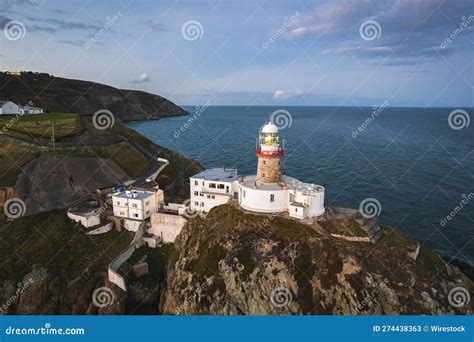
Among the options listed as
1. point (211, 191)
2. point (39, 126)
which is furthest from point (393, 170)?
point (39, 126)

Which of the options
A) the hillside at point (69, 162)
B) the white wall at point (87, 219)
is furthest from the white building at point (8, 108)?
the white wall at point (87, 219)

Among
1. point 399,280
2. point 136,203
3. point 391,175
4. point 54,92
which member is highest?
point 54,92

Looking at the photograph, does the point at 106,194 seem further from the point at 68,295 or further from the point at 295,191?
the point at 295,191

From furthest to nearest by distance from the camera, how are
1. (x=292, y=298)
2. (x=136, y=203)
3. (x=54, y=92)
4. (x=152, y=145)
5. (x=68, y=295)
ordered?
(x=54, y=92) → (x=152, y=145) → (x=136, y=203) → (x=68, y=295) → (x=292, y=298)

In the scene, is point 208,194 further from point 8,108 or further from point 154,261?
point 8,108

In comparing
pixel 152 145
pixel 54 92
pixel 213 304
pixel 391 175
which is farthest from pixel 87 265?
pixel 54 92

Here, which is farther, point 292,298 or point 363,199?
point 363,199

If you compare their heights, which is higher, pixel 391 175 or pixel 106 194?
pixel 391 175
